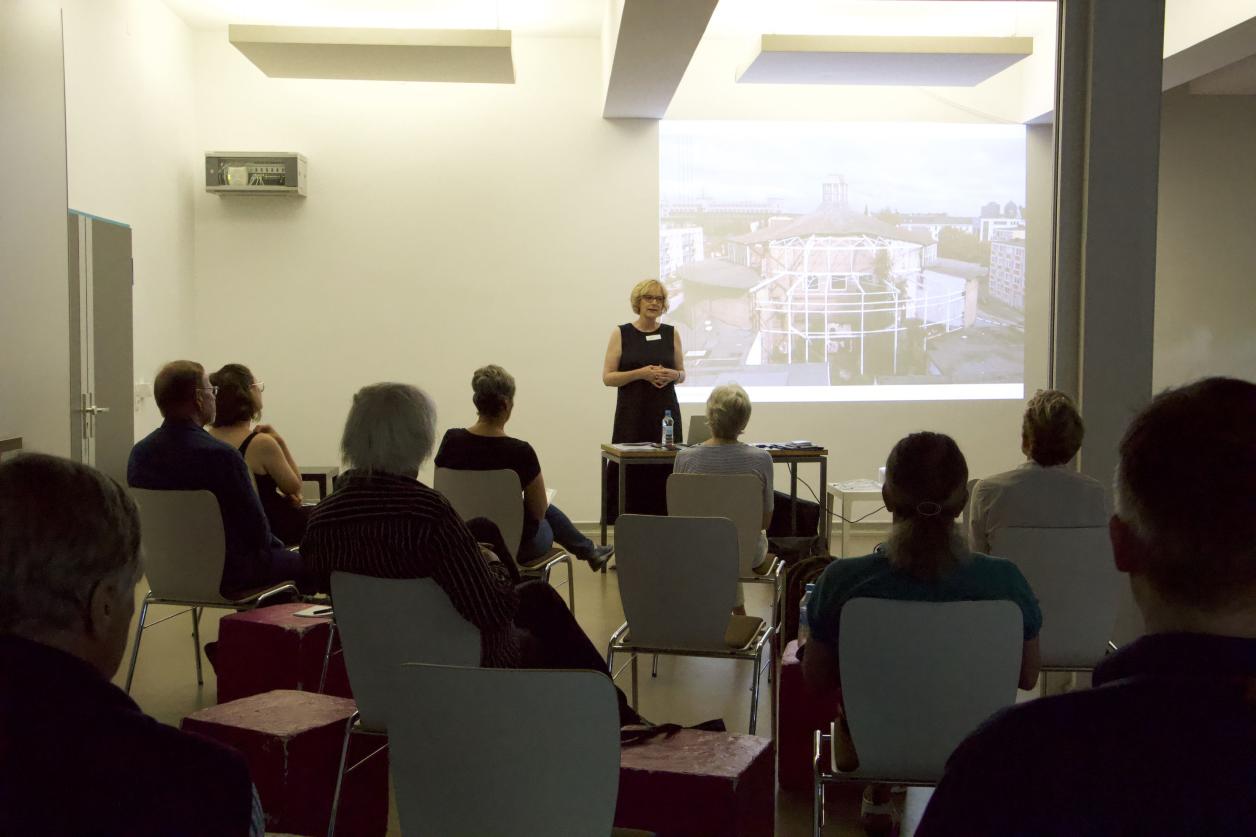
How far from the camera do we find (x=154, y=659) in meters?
4.62

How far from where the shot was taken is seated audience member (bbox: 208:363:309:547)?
4.37 metres

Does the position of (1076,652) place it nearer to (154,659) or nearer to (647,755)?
(647,755)

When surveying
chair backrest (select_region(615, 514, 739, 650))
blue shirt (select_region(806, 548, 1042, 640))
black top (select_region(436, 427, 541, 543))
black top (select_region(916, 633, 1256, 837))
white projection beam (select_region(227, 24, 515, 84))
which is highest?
white projection beam (select_region(227, 24, 515, 84))

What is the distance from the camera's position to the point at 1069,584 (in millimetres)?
3033

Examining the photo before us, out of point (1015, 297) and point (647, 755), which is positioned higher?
point (1015, 297)

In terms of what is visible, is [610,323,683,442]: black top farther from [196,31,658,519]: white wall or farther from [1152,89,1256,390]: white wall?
[1152,89,1256,390]: white wall

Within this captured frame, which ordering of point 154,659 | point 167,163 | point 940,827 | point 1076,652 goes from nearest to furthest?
point 940,827 → point 1076,652 → point 154,659 → point 167,163

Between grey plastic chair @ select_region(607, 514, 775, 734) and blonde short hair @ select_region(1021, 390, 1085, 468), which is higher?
blonde short hair @ select_region(1021, 390, 1085, 468)

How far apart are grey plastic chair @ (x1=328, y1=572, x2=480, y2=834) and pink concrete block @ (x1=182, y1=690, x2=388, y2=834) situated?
234mm

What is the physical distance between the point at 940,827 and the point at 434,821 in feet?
3.90

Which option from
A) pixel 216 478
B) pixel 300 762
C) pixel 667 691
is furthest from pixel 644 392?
pixel 300 762

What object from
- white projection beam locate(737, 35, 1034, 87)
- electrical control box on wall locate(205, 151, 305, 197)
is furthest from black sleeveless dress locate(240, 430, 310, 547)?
white projection beam locate(737, 35, 1034, 87)

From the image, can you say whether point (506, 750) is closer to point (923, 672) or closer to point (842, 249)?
point (923, 672)

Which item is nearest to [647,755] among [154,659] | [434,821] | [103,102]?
[434,821]
